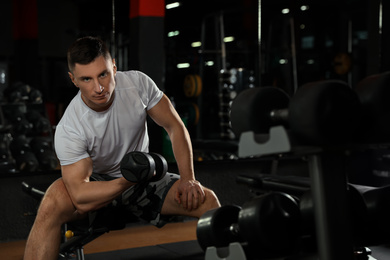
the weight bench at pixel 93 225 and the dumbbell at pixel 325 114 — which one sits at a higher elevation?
the dumbbell at pixel 325 114

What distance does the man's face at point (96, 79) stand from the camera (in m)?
2.16

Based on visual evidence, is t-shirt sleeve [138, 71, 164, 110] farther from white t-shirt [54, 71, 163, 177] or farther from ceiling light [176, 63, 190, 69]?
ceiling light [176, 63, 190, 69]

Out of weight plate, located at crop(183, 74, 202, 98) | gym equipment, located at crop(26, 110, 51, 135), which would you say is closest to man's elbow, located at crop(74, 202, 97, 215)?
gym equipment, located at crop(26, 110, 51, 135)

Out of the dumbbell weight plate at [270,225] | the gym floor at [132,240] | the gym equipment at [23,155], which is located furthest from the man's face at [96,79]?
Result: the gym equipment at [23,155]

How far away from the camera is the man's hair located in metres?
2.18

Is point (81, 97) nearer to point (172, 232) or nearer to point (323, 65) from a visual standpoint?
point (172, 232)

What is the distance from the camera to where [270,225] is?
4.55 ft

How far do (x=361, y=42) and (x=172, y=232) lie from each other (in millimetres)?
6636

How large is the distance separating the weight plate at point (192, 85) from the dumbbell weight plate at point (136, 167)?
4.71 meters

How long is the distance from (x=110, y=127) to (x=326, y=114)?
1.25 meters

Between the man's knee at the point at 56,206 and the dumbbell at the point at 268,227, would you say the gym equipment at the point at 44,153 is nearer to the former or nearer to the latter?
the man's knee at the point at 56,206

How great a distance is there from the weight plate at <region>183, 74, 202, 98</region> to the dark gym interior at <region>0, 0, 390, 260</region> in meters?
0.02

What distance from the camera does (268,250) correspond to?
140 centimetres

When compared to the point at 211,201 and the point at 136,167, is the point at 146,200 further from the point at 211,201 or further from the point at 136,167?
the point at 136,167
